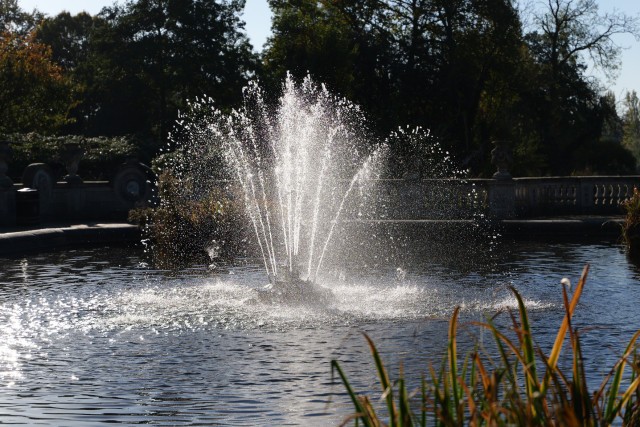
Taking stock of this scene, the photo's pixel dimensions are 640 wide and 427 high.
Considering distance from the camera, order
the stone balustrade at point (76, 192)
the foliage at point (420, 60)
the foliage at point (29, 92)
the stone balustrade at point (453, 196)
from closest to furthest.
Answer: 1. the stone balustrade at point (76, 192)
2. the stone balustrade at point (453, 196)
3. the foliage at point (420, 60)
4. the foliage at point (29, 92)

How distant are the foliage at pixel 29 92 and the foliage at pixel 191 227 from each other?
2630 cm

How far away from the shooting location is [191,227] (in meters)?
21.0

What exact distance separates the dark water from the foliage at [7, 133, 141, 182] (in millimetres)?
15781

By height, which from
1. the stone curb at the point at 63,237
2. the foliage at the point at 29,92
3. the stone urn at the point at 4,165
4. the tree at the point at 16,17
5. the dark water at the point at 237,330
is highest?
the tree at the point at 16,17

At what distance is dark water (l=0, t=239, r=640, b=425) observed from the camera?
273 inches

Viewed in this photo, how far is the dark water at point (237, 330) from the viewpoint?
6934 mm

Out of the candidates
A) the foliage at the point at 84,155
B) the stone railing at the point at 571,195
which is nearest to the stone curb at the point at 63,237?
the foliage at the point at 84,155

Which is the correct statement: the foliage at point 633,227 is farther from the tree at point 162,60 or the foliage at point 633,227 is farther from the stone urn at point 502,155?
the tree at point 162,60

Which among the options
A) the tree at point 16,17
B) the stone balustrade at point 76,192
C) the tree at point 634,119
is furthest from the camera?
the tree at point 634,119

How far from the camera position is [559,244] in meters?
20.4

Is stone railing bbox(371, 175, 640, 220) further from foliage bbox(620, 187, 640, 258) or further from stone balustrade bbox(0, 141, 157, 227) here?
stone balustrade bbox(0, 141, 157, 227)

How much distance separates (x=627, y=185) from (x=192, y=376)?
21.2 metres

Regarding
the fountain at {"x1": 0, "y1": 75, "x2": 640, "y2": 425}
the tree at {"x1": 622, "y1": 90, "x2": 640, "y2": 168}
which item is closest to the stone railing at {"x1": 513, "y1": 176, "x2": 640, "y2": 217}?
the fountain at {"x1": 0, "y1": 75, "x2": 640, "y2": 425}

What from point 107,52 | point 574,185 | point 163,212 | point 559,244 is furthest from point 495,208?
point 107,52
